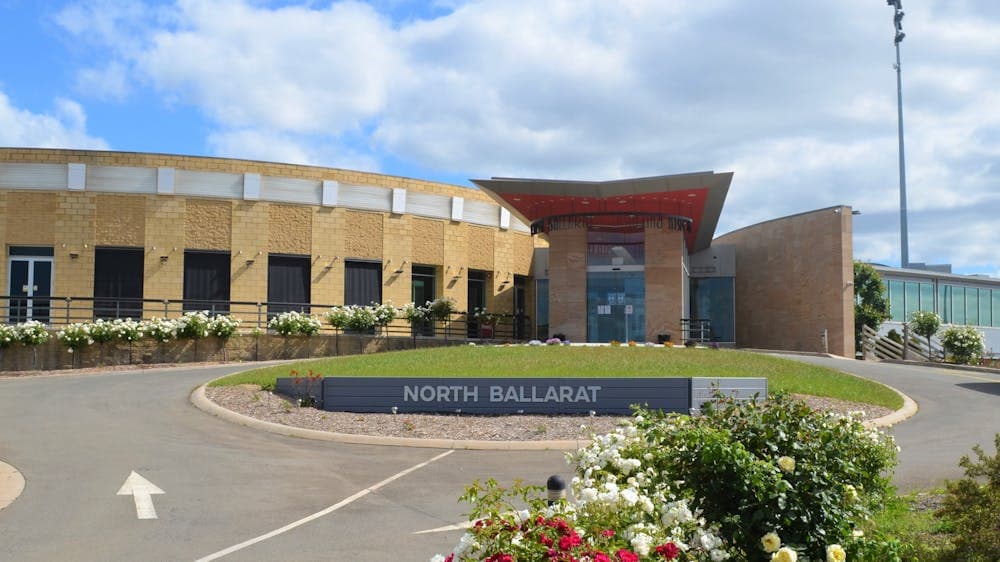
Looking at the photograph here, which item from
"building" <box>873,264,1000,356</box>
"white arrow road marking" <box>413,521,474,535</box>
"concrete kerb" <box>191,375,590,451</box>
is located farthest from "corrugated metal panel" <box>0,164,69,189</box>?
"building" <box>873,264,1000,356</box>

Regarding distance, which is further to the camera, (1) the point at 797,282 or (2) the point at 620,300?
(1) the point at 797,282

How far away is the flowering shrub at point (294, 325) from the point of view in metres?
28.8

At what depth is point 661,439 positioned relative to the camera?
5684 mm

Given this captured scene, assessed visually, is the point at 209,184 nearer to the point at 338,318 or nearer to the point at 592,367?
the point at 338,318

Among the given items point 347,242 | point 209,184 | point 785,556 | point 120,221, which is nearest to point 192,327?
point 120,221

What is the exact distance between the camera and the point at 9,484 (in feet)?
31.9

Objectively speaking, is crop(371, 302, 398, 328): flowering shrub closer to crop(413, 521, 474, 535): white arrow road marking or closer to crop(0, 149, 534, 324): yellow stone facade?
crop(0, 149, 534, 324): yellow stone facade

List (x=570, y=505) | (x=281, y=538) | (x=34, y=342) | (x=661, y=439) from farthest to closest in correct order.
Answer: (x=34, y=342) → (x=281, y=538) → (x=661, y=439) → (x=570, y=505)

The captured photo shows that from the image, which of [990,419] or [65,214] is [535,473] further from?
[65,214]

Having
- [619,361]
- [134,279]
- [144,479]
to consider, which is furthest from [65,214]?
[144,479]

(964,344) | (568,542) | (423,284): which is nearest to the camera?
(568,542)

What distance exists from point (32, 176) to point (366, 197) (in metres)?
14.0

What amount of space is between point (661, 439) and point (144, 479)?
710cm

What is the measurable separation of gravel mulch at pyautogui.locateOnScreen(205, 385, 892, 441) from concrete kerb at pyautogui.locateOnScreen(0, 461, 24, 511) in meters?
4.51
